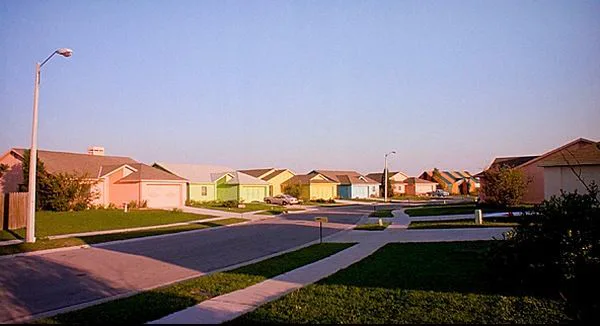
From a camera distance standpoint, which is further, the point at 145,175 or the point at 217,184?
the point at 217,184

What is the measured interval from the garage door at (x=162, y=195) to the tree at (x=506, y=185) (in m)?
25.7

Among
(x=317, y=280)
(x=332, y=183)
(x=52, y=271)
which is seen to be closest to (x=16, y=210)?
(x=52, y=271)

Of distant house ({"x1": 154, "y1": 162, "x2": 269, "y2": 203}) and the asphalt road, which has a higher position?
distant house ({"x1": 154, "y1": 162, "x2": 269, "y2": 203})

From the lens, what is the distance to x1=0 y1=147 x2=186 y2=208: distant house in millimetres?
38000

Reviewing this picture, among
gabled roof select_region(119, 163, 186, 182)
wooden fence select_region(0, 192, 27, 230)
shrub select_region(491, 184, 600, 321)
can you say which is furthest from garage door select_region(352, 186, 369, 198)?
shrub select_region(491, 184, 600, 321)

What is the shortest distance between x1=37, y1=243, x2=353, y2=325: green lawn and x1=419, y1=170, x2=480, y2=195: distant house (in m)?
90.7

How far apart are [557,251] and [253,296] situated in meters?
5.51

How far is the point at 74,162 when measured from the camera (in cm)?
4131

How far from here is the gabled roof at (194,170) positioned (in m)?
53.2

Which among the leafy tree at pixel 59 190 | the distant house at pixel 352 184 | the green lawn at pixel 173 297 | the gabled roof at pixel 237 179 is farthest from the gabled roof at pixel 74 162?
the distant house at pixel 352 184

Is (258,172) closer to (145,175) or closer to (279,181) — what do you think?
(279,181)

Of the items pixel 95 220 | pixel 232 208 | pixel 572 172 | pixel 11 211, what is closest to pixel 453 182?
pixel 232 208

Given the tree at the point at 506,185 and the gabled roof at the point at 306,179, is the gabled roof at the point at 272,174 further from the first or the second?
the tree at the point at 506,185

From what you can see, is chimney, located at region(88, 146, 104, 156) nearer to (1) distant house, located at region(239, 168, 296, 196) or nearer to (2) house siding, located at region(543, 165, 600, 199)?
(1) distant house, located at region(239, 168, 296, 196)
